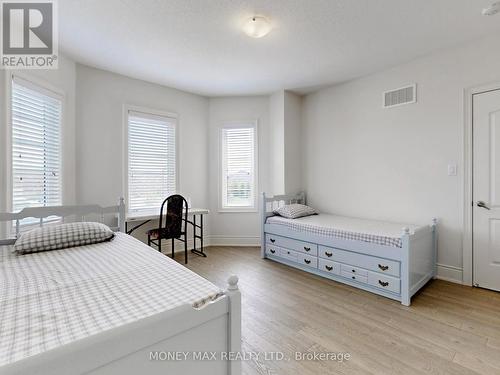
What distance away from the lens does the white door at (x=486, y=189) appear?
252 centimetres

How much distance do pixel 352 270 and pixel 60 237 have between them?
2.72 m

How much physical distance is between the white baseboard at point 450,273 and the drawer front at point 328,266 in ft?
3.86

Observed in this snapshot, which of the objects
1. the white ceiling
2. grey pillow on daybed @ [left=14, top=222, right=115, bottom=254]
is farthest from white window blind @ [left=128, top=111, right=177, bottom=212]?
grey pillow on daybed @ [left=14, top=222, right=115, bottom=254]

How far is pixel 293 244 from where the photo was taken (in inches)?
131

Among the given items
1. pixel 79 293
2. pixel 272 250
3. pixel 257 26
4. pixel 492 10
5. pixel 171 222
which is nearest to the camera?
pixel 79 293

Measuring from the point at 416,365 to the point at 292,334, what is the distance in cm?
78

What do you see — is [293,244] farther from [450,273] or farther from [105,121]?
[105,121]

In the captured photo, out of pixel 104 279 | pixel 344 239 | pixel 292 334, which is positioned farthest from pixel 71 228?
pixel 344 239

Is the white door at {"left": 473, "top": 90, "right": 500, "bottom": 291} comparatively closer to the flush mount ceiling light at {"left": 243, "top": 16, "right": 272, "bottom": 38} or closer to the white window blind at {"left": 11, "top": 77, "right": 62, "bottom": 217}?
the flush mount ceiling light at {"left": 243, "top": 16, "right": 272, "bottom": 38}

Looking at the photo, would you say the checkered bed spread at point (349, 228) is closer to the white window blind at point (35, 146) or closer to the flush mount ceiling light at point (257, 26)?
the flush mount ceiling light at point (257, 26)

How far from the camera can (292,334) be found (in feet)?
6.21

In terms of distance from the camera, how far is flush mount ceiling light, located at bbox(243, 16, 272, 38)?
86.7 inches

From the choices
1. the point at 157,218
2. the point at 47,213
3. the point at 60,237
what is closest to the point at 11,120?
the point at 47,213

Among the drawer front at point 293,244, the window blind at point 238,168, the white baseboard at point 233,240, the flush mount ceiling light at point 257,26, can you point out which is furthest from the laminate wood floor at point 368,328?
the flush mount ceiling light at point 257,26
